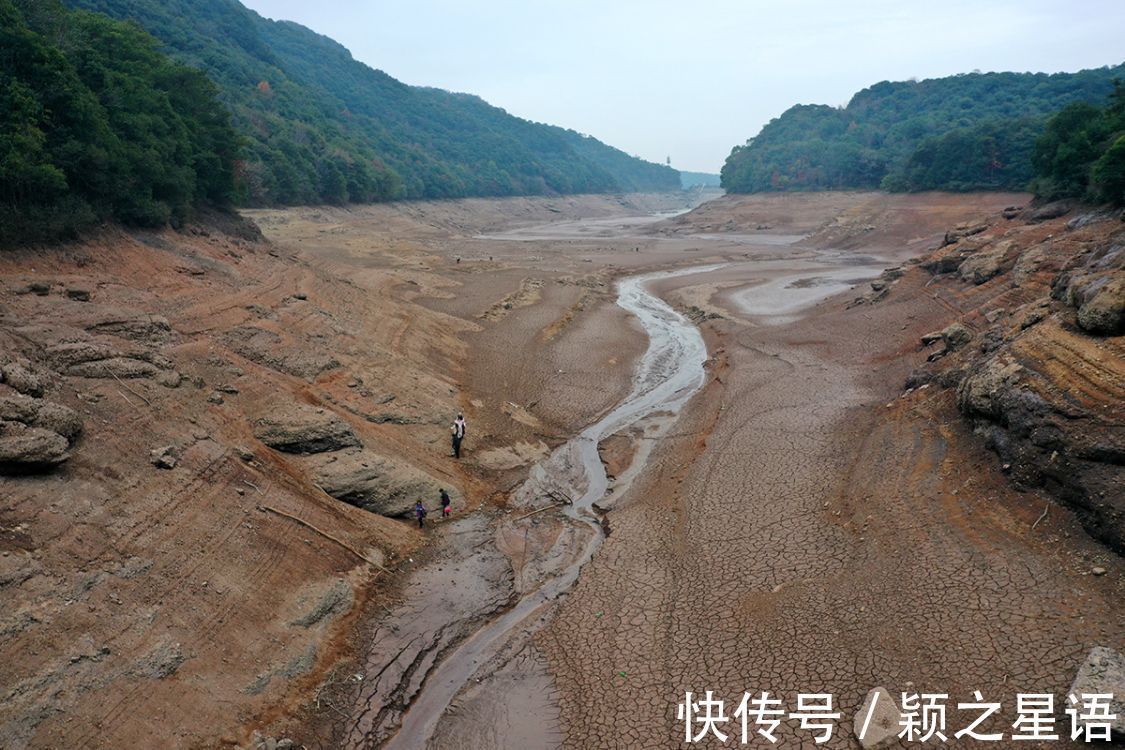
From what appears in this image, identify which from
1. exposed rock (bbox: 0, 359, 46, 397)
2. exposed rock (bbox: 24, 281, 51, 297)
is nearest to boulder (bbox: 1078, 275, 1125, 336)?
exposed rock (bbox: 0, 359, 46, 397)

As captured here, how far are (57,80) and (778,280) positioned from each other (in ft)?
165

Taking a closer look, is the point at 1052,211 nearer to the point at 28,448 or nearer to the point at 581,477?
the point at 581,477

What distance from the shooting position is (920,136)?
114625 mm

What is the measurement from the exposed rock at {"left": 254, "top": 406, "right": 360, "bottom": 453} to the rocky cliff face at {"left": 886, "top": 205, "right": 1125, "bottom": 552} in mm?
17212

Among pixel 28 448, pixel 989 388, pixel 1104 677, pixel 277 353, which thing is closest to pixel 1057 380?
pixel 989 388

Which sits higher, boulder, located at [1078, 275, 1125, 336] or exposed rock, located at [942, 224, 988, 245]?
exposed rock, located at [942, 224, 988, 245]

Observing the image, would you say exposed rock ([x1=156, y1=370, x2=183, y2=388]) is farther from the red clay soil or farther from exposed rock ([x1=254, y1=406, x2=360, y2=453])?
exposed rock ([x1=254, y1=406, x2=360, y2=453])

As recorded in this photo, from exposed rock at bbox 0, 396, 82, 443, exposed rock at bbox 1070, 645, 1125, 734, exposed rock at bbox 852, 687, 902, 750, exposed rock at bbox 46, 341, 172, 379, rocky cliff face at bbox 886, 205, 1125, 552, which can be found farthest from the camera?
exposed rock at bbox 46, 341, 172, 379

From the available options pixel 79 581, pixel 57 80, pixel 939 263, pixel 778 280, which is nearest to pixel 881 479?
pixel 79 581

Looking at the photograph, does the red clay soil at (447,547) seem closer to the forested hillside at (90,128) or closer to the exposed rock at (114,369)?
the exposed rock at (114,369)

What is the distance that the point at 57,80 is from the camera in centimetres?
2145

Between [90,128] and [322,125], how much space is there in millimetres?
96491

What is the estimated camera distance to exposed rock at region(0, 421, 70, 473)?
449 inches

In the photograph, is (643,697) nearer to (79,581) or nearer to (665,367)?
(79,581)
